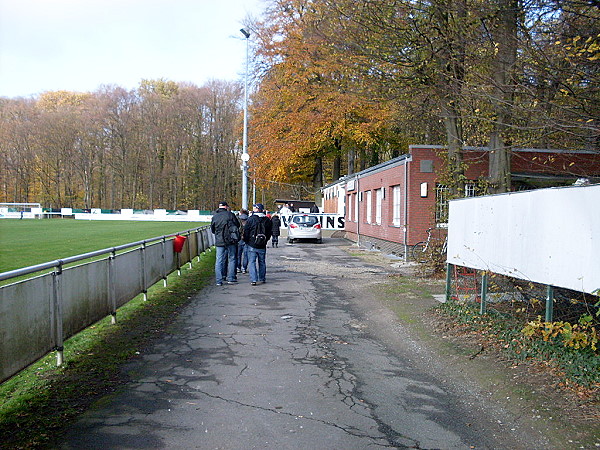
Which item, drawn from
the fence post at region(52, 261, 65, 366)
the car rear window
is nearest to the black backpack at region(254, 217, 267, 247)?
the fence post at region(52, 261, 65, 366)

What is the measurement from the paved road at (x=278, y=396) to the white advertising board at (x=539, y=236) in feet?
5.73

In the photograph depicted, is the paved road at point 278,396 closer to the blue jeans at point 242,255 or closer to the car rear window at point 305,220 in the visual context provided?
the blue jeans at point 242,255

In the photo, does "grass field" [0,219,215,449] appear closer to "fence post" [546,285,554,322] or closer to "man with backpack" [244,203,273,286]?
"man with backpack" [244,203,273,286]

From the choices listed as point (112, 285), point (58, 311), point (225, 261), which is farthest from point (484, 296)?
point (225, 261)

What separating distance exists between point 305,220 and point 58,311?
23.7 meters

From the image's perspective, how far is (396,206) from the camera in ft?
72.3

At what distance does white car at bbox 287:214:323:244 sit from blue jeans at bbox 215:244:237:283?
51.7 ft

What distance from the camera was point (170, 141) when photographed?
64562 millimetres

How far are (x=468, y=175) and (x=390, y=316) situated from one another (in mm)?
11564

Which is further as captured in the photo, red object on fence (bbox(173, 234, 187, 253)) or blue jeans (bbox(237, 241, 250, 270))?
blue jeans (bbox(237, 241, 250, 270))

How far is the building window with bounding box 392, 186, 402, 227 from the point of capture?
21.3 metres

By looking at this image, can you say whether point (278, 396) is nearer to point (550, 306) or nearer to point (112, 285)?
point (550, 306)

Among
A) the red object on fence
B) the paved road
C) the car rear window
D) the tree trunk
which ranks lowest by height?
the paved road

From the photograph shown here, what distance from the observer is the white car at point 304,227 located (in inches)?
1151
